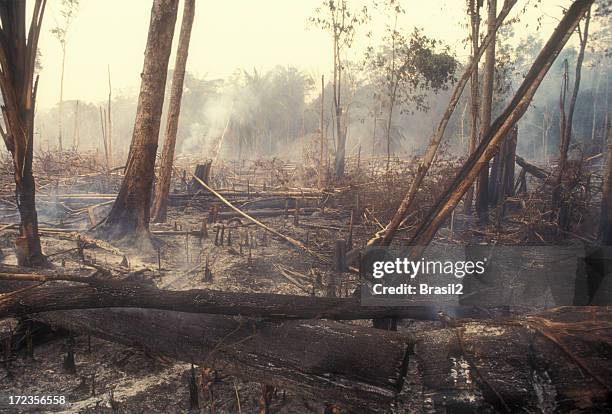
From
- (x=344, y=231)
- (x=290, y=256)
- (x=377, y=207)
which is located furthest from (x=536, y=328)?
(x=377, y=207)

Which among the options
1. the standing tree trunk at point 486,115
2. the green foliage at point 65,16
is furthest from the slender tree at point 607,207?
the green foliage at point 65,16

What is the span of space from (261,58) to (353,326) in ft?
120

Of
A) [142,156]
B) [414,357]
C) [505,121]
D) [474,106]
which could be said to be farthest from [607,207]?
[142,156]

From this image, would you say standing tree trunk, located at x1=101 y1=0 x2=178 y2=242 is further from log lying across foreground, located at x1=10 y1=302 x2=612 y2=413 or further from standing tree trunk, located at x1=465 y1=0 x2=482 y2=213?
standing tree trunk, located at x1=465 y1=0 x2=482 y2=213

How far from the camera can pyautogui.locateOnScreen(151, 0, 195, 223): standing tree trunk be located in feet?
24.7

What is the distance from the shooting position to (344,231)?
7375 millimetres

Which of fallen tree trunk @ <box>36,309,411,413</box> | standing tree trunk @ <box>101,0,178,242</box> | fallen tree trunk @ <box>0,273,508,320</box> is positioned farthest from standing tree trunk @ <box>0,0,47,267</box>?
standing tree trunk @ <box>101,0,178,242</box>

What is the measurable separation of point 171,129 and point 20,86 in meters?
4.00

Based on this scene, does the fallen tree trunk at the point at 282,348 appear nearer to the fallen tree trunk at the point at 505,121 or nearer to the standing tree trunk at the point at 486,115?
the fallen tree trunk at the point at 505,121

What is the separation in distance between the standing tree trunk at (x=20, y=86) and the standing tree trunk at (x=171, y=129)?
3.63m

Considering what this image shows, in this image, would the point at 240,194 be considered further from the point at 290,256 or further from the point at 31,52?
the point at 31,52

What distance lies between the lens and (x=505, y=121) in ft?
12.7

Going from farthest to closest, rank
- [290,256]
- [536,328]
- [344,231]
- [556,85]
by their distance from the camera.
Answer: [556,85] → [344,231] → [290,256] → [536,328]

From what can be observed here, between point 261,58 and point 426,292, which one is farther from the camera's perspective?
point 261,58
